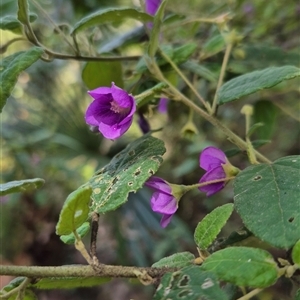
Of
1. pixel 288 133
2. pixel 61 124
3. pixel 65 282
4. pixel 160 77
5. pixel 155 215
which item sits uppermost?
pixel 160 77

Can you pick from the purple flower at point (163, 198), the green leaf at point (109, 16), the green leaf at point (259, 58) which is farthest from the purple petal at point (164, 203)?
the green leaf at point (259, 58)

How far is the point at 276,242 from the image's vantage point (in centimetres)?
34

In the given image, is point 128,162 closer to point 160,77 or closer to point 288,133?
point 160,77

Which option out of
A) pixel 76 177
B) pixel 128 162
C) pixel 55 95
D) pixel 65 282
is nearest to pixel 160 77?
pixel 128 162

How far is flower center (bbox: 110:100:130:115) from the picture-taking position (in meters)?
0.51

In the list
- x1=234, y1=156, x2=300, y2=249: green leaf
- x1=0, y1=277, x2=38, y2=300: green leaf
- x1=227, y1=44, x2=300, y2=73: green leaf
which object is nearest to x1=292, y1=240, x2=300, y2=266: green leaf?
x1=234, y1=156, x2=300, y2=249: green leaf

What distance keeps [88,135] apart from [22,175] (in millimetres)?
425

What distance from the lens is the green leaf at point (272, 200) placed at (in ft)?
1.14

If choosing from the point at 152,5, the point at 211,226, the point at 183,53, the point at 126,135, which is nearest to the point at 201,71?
the point at 183,53

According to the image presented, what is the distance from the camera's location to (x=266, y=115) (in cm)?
93

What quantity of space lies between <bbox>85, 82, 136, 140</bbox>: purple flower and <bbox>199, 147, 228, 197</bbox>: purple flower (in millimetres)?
108

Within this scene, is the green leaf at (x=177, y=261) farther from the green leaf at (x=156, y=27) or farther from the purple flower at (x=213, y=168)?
the green leaf at (x=156, y=27)

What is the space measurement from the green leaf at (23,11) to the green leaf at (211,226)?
33cm

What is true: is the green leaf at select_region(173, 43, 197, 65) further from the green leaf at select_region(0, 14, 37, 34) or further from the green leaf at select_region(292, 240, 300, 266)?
the green leaf at select_region(292, 240, 300, 266)
